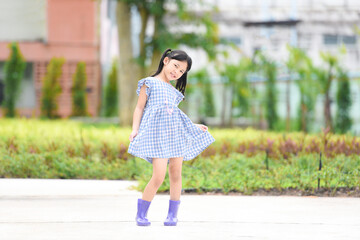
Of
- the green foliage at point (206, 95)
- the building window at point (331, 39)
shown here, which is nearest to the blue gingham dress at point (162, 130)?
the green foliage at point (206, 95)

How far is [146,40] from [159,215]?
488 inches

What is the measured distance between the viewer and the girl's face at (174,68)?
204 inches

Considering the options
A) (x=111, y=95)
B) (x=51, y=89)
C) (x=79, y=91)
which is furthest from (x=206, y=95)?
(x=51, y=89)

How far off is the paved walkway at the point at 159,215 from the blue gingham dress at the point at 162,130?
2.15ft

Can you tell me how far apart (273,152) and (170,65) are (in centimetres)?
416

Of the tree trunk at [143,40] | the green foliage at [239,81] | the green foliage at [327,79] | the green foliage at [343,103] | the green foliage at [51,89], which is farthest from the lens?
the green foliage at [51,89]

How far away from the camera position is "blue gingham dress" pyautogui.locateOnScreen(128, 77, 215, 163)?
16.4 feet

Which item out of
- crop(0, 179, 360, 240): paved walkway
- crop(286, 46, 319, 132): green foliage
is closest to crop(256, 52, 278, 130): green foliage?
crop(286, 46, 319, 132): green foliage

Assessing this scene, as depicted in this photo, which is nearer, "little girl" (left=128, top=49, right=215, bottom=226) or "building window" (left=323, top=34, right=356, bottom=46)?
"little girl" (left=128, top=49, right=215, bottom=226)

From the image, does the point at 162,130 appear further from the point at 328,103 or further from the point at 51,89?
the point at 51,89

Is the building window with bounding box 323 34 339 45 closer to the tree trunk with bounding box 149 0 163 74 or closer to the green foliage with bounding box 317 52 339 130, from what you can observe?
the green foliage with bounding box 317 52 339 130

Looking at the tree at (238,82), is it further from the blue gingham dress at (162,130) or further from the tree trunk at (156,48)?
the blue gingham dress at (162,130)

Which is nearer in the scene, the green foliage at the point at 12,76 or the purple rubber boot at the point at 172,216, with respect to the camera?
the purple rubber boot at the point at 172,216

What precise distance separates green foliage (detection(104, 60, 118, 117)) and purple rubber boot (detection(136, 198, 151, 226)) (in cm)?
1867
